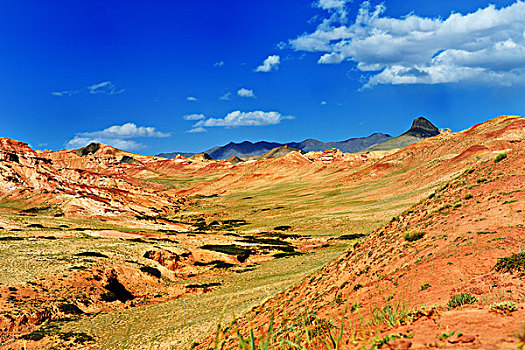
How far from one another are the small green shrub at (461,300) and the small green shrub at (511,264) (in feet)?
8.54

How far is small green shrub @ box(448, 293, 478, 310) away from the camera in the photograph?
1108 centimetres

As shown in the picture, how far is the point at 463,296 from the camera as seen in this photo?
11656mm

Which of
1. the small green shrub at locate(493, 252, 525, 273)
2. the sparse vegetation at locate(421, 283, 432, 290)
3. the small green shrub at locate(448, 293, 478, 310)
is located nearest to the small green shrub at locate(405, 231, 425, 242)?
the sparse vegetation at locate(421, 283, 432, 290)

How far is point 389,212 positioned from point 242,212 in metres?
62.1

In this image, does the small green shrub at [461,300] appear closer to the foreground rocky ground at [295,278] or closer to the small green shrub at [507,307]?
the foreground rocky ground at [295,278]

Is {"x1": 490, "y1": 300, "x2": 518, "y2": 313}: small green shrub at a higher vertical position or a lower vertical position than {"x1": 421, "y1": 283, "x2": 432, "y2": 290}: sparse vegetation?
higher

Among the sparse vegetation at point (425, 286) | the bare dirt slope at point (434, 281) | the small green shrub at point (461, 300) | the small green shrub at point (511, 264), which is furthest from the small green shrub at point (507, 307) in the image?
the sparse vegetation at point (425, 286)

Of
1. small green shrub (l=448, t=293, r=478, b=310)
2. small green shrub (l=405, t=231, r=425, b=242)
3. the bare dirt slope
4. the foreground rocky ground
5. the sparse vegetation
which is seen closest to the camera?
the bare dirt slope

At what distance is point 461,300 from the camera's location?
1130 cm

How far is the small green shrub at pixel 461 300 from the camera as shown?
36.3 ft

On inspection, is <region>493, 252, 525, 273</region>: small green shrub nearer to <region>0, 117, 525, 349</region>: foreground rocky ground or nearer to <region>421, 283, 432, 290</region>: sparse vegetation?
<region>0, 117, 525, 349</region>: foreground rocky ground

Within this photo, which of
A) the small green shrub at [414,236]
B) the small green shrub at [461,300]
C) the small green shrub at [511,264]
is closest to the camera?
the small green shrub at [461,300]

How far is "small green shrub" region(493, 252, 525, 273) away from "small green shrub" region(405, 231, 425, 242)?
286 inches

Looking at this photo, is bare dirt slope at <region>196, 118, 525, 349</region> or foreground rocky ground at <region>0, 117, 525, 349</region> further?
foreground rocky ground at <region>0, 117, 525, 349</region>
